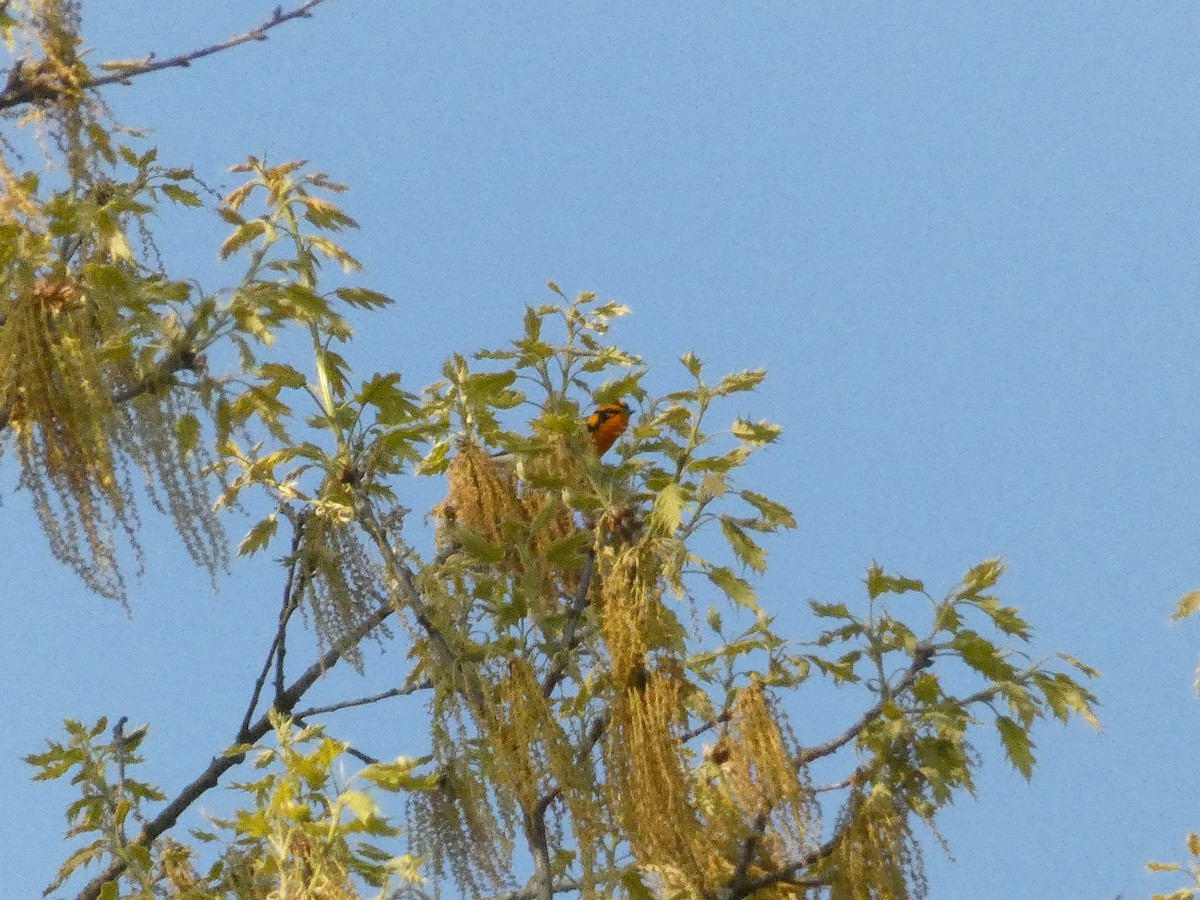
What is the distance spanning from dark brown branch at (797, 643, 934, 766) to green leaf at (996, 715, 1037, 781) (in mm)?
325

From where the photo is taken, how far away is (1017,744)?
201 inches

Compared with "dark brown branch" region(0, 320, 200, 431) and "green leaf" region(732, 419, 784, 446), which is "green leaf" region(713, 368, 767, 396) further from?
"dark brown branch" region(0, 320, 200, 431)

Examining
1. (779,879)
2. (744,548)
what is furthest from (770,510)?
(779,879)

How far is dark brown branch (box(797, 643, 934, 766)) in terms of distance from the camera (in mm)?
4965

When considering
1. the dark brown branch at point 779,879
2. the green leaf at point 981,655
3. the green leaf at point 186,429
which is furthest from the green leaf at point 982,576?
the green leaf at point 186,429

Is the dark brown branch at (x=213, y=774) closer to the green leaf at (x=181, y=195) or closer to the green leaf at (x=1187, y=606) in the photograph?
the green leaf at (x=181, y=195)

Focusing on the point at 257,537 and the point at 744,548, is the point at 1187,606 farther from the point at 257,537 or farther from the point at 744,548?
the point at 257,537

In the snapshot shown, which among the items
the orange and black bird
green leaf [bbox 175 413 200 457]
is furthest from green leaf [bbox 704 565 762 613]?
the orange and black bird

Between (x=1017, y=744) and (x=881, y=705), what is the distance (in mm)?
521

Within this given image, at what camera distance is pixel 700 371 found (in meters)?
4.95

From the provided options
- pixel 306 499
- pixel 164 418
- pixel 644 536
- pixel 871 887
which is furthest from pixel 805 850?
pixel 164 418

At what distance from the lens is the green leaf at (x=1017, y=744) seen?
508cm

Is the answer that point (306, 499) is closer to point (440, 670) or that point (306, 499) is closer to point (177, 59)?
point (440, 670)

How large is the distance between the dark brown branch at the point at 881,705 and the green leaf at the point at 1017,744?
33 centimetres
